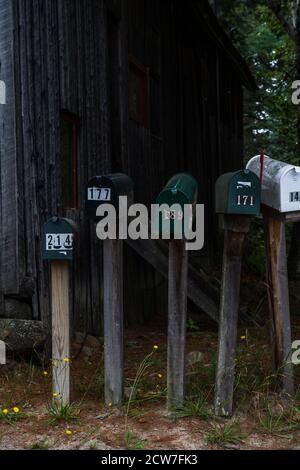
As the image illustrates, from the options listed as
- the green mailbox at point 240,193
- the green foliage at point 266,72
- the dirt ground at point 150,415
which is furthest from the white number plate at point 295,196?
the green foliage at point 266,72

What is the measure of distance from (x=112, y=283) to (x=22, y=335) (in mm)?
1208

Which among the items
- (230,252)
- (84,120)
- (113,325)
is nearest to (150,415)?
(113,325)

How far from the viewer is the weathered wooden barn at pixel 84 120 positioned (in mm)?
5848

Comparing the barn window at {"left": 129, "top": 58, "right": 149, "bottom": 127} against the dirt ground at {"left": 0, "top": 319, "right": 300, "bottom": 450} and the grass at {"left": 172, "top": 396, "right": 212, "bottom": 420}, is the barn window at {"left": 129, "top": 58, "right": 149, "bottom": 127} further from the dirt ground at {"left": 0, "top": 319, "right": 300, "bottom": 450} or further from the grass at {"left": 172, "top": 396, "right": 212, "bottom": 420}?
the grass at {"left": 172, "top": 396, "right": 212, "bottom": 420}

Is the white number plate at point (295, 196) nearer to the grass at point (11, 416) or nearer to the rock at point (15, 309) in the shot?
the grass at point (11, 416)

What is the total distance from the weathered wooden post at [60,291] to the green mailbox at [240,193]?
1.08 meters

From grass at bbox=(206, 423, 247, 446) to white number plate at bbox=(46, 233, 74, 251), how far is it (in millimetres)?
1559

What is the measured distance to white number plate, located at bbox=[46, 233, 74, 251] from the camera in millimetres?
4574

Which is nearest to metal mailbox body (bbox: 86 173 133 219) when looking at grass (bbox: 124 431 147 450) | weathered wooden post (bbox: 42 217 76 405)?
weathered wooden post (bbox: 42 217 76 405)

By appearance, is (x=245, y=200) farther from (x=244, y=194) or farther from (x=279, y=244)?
(x=279, y=244)

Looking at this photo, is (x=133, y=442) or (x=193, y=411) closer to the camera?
(x=133, y=442)

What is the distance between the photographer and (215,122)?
572 inches

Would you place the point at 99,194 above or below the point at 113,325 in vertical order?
above

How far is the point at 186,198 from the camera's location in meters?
4.40
